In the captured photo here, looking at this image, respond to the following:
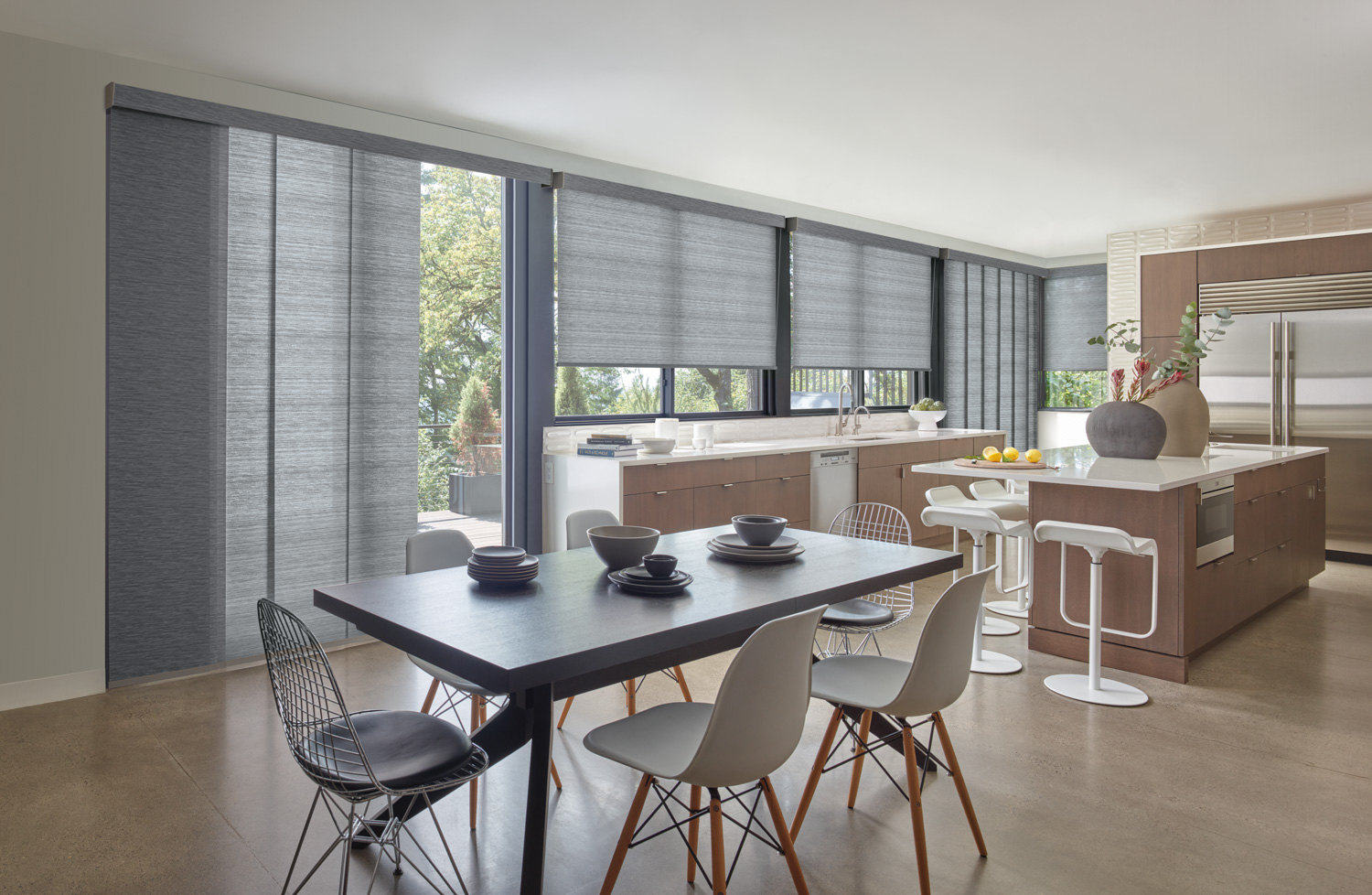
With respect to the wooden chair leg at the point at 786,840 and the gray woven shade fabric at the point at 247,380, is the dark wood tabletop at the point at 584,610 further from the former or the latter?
the gray woven shade fabric at the point at 247,380

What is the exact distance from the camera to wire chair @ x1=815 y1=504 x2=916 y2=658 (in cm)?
312

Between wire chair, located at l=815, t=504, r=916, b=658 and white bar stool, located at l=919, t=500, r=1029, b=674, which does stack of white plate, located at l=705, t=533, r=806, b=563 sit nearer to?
wire chair, located at l=815, t=504, r=916, b=658

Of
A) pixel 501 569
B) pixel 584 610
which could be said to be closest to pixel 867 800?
pixel 584 610

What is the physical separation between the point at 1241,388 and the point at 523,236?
5606 millimetres

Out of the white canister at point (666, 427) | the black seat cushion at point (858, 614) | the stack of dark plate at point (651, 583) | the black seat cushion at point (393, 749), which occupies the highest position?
the white canister at point (666, 427)

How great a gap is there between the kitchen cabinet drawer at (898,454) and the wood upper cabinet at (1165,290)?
224cm

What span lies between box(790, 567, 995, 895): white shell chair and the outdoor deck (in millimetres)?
4104

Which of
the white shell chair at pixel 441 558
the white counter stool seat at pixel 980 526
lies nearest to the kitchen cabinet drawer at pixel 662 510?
the white counter stool seat at pixel 980 526

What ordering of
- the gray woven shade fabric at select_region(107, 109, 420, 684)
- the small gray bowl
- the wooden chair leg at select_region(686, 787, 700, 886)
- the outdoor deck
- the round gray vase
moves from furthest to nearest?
the outdoor deck < the round gray vase < the gray woven shade fabric at select_region(107, 109, 420, 684) < the small gray bowl < the wooden chair leg at select_region(686, 787, 700, 886)

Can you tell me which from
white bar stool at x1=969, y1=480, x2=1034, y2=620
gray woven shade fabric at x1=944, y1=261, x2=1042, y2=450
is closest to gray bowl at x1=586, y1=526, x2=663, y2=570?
white bar stool at x1=969, y1=480, x2=1034, y2=620

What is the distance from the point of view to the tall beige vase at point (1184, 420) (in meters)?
4.62

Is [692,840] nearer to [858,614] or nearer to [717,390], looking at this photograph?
[858,614]

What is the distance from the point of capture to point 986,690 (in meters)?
3.74

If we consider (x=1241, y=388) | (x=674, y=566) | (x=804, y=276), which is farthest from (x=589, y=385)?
(x=1241, y=388)
